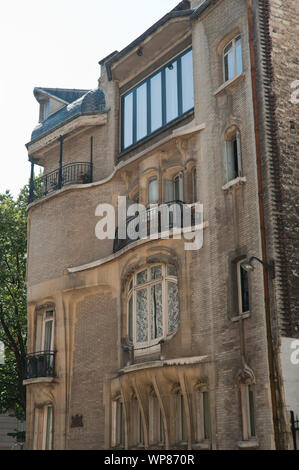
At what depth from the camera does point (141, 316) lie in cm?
2427

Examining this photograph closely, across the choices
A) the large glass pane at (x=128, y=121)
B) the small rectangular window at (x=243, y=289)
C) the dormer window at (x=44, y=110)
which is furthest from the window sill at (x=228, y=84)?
the dormer window at (x=44, y=110)

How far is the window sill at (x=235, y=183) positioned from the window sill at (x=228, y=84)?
332 cm

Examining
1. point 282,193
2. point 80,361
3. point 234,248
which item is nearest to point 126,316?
point 80,361

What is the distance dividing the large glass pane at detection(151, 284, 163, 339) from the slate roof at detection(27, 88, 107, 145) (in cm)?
931

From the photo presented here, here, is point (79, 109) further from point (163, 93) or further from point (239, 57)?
point (239, 57)

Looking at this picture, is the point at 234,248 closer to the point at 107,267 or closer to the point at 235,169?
the point at 235,169

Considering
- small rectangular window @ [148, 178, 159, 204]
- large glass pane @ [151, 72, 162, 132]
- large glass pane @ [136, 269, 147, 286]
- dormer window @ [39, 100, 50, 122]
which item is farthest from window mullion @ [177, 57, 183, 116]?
dormer window @ [39, 100, 50, 122]

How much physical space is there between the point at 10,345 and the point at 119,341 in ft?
36.7

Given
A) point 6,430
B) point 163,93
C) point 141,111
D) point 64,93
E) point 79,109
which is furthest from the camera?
point 6,430

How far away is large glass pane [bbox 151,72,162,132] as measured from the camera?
2667 cm

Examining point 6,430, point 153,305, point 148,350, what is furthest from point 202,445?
point 6,430

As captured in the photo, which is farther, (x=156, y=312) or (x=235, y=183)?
(x=156, y=312)

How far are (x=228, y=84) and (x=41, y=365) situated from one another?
1267cm

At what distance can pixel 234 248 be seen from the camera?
21469 mm
